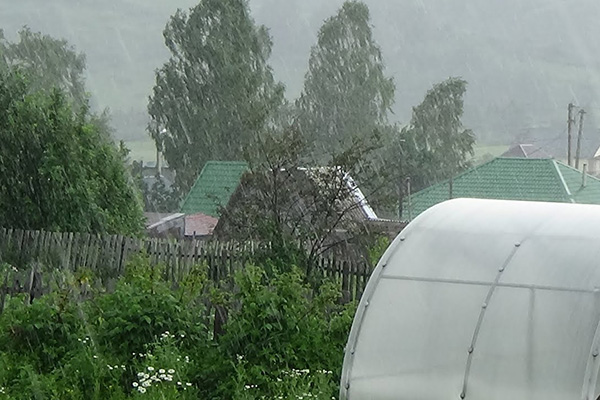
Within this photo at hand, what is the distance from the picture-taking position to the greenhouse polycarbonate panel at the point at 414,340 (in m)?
7.05

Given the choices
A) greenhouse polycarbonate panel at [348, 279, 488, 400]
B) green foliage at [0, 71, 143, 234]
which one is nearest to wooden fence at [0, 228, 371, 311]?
green foliage at [0, 71, 143, 234]

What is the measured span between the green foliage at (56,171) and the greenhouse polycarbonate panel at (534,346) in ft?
38.9

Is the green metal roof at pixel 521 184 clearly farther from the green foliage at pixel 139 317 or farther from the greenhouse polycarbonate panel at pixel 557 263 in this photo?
the greenhouse polycarbonate panel at pixel 557 263

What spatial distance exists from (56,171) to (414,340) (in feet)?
37.8

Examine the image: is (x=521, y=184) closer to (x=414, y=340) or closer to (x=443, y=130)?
(x=443, y=130)

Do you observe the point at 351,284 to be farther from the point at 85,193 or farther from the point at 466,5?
the point at 466,5

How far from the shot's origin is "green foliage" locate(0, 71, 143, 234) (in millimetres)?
17969

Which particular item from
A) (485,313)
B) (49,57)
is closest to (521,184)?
(485,313)

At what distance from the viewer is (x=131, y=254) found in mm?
15945

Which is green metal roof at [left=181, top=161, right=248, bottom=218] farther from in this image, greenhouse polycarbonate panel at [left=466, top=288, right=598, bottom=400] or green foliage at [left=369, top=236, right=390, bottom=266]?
greenhouse polycarbonate panel at [left=466, top=288, right=598, bottom=400]

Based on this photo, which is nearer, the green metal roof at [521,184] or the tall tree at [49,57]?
the green metal roof at [521,184]

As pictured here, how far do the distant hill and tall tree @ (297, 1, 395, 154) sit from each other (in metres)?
24.0

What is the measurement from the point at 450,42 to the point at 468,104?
14.9 meters

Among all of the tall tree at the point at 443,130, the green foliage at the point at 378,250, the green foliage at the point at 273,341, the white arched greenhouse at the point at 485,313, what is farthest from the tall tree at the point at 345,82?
the white arched greenhouse at the point at 485,313
